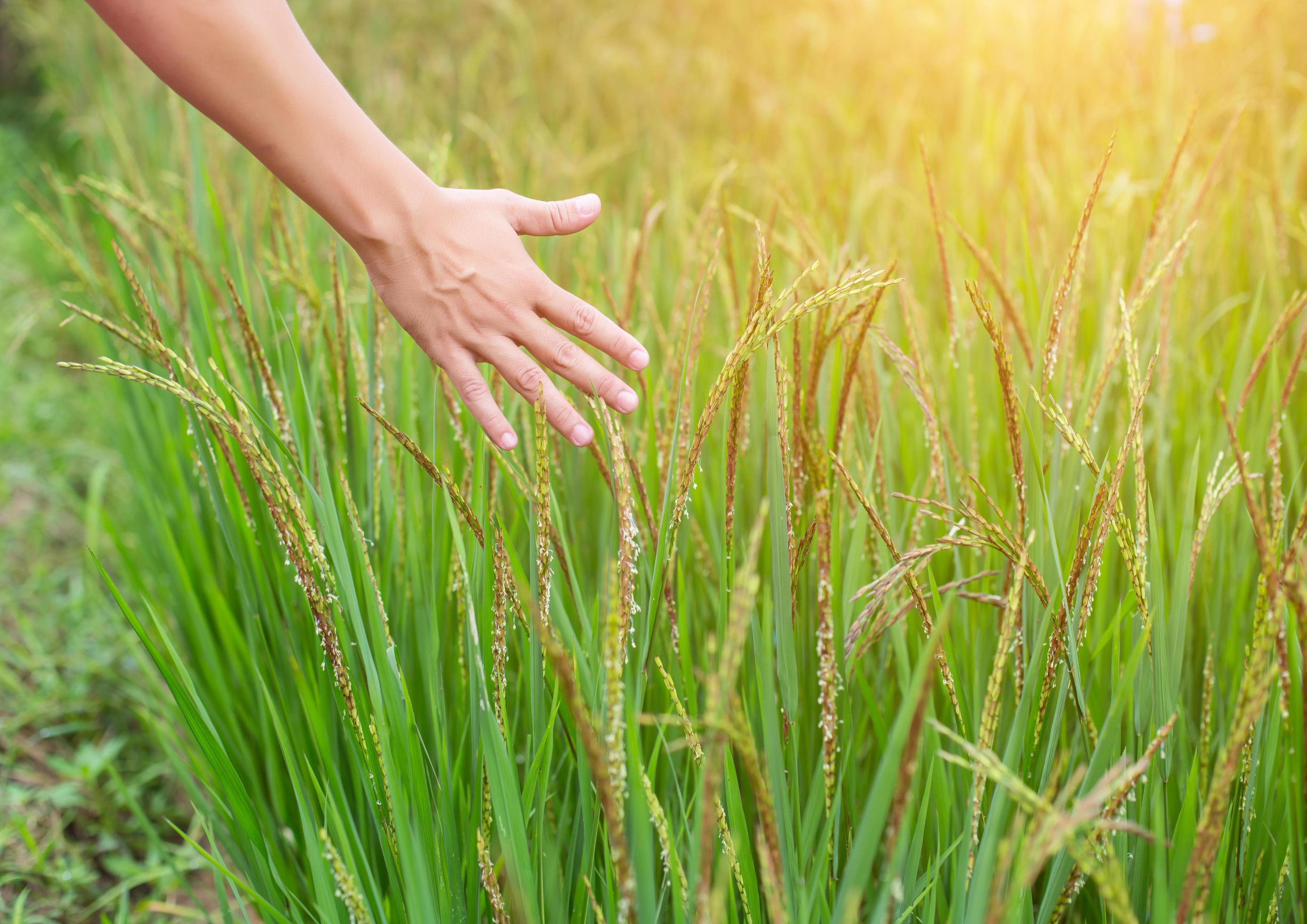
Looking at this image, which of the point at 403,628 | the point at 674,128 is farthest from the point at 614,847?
the point at 674,128

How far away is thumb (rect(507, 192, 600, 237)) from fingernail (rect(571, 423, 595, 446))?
10.2 inches

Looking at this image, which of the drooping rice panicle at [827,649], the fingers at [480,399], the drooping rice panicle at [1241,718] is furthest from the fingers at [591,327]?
the drooping rice panicle at [1241,718]

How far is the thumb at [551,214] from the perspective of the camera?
3.34 feet

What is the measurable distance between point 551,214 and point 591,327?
167 mm

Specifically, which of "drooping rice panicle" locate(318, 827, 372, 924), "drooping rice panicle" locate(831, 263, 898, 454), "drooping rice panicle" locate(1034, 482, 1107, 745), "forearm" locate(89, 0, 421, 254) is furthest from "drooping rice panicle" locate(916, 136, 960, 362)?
"drooping rice panicle" locate(318, 827, 372, 924)

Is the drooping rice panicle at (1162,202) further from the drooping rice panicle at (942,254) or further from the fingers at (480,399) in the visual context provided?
the fingers at (480,399)

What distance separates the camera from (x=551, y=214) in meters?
1.03

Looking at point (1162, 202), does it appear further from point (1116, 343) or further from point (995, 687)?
point (995, 687)

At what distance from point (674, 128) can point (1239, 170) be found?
2.13 m

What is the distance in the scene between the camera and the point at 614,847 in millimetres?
548

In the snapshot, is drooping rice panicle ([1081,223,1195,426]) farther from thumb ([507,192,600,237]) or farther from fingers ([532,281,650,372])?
thumb ([507,192,600,237])

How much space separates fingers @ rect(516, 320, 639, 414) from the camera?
933 mm

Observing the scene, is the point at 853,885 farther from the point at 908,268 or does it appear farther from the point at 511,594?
the point at 908,268

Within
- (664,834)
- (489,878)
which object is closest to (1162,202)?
(664,834)
